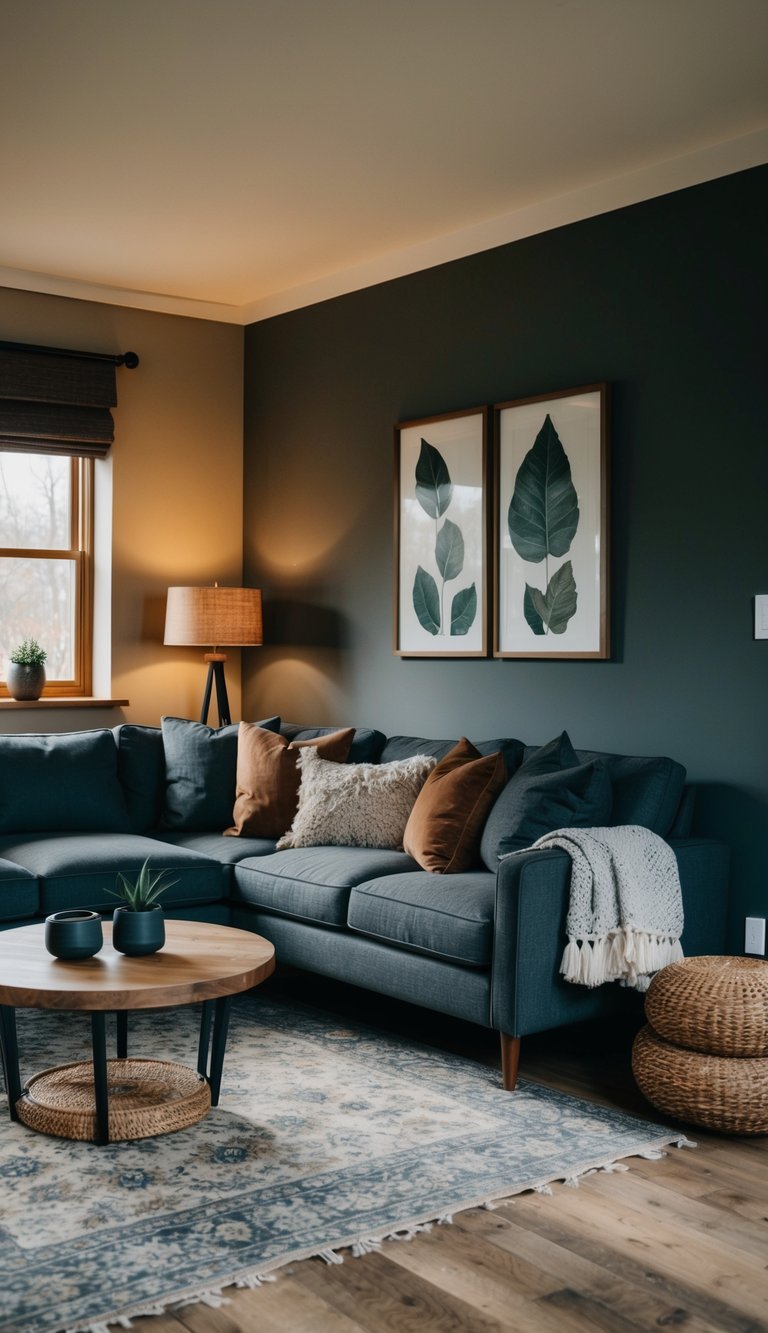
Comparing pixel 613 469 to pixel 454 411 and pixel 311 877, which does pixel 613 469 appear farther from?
pixel 311 877

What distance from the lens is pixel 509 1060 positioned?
353 cm

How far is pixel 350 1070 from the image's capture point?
146 inches

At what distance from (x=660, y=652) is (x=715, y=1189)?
1887 millimetres

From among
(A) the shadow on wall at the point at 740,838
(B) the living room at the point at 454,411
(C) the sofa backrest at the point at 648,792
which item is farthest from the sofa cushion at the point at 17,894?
(A) the shadow on wall at the point at 740,838

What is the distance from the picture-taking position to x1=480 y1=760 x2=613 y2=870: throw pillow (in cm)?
386

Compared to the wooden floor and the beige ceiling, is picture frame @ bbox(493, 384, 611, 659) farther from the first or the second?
the wooden floor

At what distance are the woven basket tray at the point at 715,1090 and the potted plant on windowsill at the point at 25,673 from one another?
3.40 metres

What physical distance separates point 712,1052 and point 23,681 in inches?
139

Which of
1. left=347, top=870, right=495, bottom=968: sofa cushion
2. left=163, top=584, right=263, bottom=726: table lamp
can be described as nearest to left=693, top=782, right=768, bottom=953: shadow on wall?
left=347, top=870, right=495, bottom=968: sofa cushion

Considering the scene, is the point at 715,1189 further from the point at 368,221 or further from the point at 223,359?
the point at 223,359

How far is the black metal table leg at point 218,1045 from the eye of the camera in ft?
10.9

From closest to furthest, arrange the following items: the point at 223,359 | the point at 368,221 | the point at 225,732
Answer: the point at 368,221 → the point at 225,732 → the point at 223,359

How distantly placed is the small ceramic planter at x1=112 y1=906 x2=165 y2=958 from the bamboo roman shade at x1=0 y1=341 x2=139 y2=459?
10.0 feet

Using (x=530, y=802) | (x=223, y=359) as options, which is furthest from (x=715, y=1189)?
(x=223, y=359)
